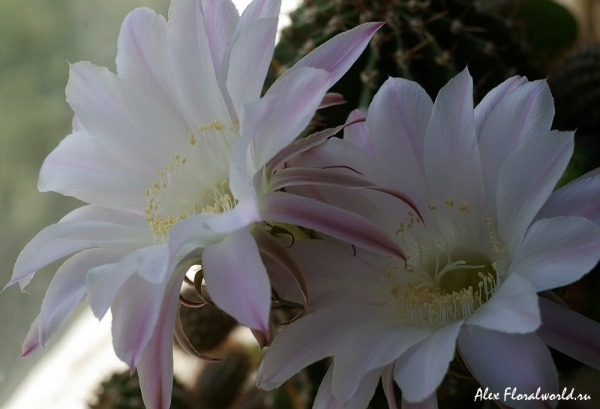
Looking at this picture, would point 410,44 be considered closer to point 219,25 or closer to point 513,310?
point 219,25

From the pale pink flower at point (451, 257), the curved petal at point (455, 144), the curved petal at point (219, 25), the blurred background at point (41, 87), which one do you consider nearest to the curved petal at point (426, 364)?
the pale pink flower at point (451, 257)

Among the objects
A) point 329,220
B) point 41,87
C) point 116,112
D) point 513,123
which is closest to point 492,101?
point 513,123

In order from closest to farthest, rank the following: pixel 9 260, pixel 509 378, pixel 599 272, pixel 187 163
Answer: pixel 509 378 < pixel 187 163 < pixel 599 272 < pixel 9 260

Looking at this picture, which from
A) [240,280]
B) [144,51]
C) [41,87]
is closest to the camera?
[240,280]

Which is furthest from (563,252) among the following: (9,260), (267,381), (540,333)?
(9,260)

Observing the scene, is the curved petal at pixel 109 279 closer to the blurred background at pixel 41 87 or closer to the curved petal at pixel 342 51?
the curved petal at pixel 342 51

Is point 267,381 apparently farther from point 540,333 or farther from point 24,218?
point 24,218
